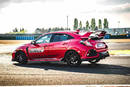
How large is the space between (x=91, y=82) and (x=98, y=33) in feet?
13.8

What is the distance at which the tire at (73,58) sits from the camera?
9.24 metres

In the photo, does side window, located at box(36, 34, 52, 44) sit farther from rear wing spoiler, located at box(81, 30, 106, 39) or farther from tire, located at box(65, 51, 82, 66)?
rear wing spoiler, located at box(81, 30, 106, 39)

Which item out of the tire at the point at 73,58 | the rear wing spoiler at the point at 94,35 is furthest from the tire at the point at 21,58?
the rear wing spoiler at the point at 94,35

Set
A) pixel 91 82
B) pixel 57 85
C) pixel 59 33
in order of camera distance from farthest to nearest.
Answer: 1. pixel 59 33
2. pixel 91 82
3. pixel 57 85

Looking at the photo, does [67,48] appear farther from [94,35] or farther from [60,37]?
[94,35]

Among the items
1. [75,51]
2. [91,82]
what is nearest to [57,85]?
[91,82]

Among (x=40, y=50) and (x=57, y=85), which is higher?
(x=40, y=50)

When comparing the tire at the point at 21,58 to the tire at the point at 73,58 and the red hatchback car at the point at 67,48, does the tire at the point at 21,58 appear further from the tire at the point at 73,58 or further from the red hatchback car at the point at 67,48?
the tire at the point at 73,58

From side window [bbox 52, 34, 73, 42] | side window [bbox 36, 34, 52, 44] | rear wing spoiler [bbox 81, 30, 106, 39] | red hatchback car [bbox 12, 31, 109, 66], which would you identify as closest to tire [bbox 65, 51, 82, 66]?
red hatchback car [bbox 12, 31, 109, 66]

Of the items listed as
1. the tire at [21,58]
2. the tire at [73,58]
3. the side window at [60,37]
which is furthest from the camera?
the tire at [21,58]

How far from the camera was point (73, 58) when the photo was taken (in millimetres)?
9336

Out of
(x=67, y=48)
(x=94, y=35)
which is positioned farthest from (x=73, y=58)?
(x=94, y=35)

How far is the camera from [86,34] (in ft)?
30.7

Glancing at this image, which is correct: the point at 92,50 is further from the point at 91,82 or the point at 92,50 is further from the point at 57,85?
the point at 57,85
